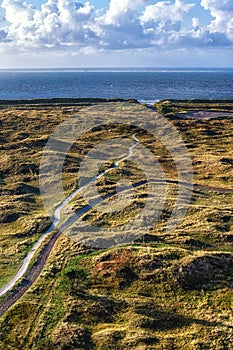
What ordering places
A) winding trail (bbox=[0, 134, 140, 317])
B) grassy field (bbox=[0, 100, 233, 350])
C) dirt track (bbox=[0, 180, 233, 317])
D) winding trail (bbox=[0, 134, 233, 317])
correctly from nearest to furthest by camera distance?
grassy field (bbox=[0, 100, 233, 350]) → dirt track (bbox=[0, 180, 233, 317]) → winding trail (bbox=[0, 134, 140, 317]) → winding trail (bbox=[0, 134, 233, 317])

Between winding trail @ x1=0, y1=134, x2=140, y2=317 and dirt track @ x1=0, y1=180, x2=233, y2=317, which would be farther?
winding trail @ x1=0, y1=134, x2=140, y2=317

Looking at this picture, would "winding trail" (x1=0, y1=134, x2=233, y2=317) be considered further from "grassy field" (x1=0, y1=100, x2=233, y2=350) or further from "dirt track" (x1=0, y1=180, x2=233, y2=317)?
"grassy field" (x1=0, y1=100, x2=233, y2=350)

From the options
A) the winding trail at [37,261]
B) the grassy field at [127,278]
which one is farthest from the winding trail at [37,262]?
the grassy field at [127,278]

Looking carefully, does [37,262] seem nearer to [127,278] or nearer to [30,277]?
[30,277]

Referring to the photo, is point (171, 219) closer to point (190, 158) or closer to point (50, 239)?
point (50, 239)

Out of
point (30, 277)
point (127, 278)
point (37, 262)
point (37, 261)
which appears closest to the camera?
point (127, 278)

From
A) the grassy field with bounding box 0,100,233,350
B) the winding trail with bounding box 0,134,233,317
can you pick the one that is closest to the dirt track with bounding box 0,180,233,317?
the winding trail with bounding box 0,134,233,317

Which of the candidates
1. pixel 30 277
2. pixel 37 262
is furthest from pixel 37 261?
pixel 30 277

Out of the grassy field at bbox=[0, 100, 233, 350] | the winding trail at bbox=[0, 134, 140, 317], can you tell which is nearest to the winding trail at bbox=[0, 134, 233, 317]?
the winding trail at bbox=[0, 134, 140, 317]

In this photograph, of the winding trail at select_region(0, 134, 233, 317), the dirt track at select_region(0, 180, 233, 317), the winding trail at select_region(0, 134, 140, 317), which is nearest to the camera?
the dirt track at select_region(0, 180, 233, 317)
